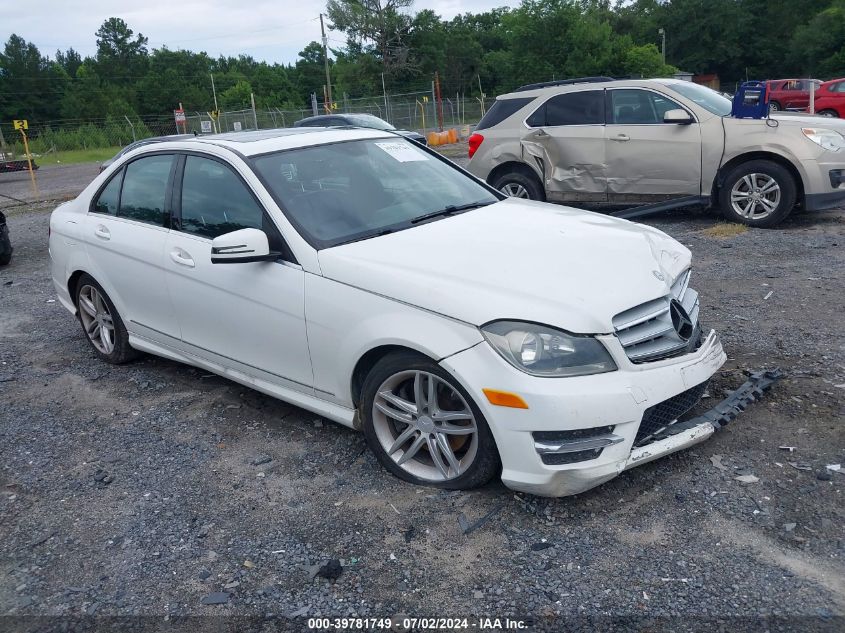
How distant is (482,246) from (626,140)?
603 cm

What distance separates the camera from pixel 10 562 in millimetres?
3320

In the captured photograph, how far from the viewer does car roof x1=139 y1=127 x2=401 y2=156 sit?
4.51m

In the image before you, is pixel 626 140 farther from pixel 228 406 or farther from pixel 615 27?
pixel 615 27

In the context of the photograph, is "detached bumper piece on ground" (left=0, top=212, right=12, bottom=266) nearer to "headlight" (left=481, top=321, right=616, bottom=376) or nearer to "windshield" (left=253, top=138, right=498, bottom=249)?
"windshield" (left=253, top=138, right=498, bottom=249)

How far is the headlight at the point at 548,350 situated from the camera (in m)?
3.17

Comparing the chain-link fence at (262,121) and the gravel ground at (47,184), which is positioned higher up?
the chain-link fence at (262,121)

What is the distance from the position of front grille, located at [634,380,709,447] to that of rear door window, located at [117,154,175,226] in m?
3.19

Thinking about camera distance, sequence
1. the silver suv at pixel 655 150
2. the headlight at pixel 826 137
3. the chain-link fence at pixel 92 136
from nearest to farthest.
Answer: the headlight at pixel 826 137, the silver suv at pixel 655 150, the chain-link fence at pixel 92 136

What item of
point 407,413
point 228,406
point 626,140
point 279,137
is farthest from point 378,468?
point 626,140

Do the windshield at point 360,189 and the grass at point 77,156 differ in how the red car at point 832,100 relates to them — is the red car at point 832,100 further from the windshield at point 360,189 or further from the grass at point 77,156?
the grass at point 77,156

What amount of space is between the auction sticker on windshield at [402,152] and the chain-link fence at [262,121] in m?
29.0

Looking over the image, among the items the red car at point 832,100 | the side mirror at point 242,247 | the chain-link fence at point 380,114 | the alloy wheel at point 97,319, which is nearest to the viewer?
the side mirror at point 242,247

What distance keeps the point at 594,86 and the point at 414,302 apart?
23.1 feet

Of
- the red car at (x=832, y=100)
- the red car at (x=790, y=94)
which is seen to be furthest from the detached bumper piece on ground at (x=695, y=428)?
the red car at (x=790, y=94)
